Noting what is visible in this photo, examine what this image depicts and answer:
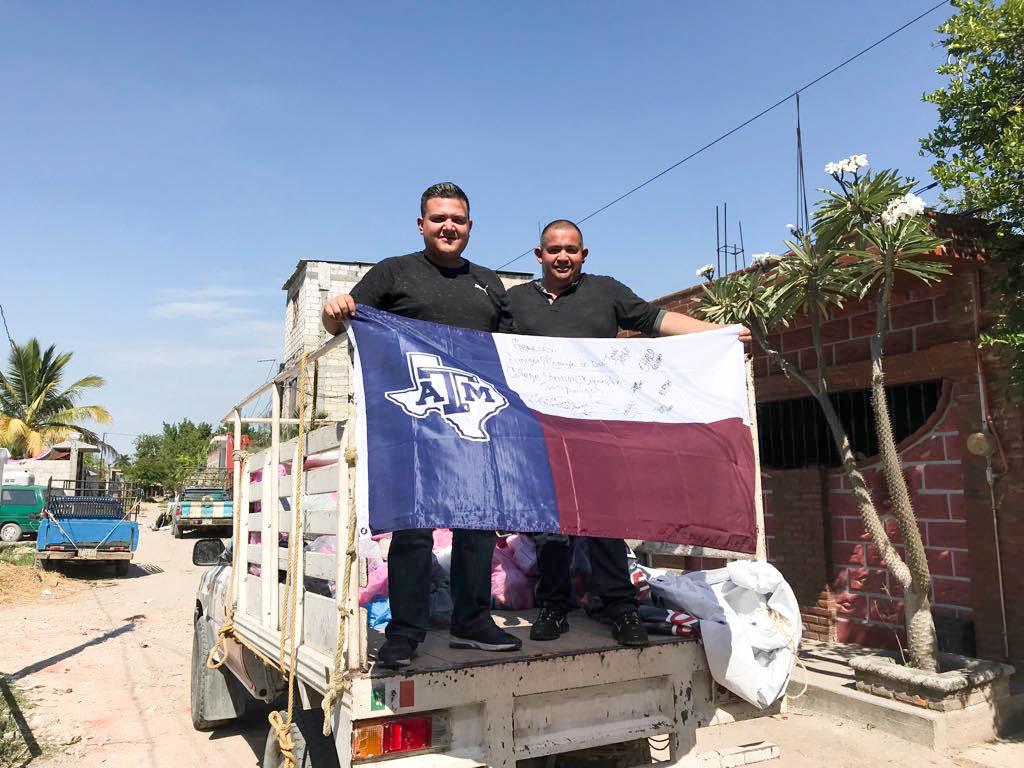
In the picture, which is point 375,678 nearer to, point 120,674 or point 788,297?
point 788,297

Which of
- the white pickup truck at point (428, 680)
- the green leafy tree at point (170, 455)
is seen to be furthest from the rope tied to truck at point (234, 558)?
the green leafy tree at point (170, 455)

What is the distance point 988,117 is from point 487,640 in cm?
536

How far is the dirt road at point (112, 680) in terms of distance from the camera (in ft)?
18.7

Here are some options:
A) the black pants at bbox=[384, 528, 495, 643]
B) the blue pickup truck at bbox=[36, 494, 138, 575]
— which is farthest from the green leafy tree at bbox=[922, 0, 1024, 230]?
the blue pickup truck at bbox=[36, 494, 138, 575]

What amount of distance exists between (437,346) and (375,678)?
125 centimetres

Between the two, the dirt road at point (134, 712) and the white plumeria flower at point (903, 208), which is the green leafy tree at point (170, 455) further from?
the white plumeria flower at point (903, 208)

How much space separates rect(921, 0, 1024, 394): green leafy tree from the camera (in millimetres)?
5387

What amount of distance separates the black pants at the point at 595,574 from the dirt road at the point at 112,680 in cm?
316

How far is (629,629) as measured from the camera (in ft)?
10.2

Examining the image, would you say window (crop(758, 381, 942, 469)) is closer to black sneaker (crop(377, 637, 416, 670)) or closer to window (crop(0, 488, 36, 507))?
black sneaker (crop(377, 637, 416, 670))

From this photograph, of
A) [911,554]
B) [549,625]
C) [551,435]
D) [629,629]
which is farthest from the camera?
[911,554]

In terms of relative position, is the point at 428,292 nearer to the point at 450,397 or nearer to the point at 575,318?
the point at 450,397

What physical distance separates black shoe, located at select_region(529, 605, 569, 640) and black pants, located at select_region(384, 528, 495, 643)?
10.5 inches

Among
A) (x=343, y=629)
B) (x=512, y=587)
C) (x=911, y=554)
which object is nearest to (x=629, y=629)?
(x=512, y=587)
